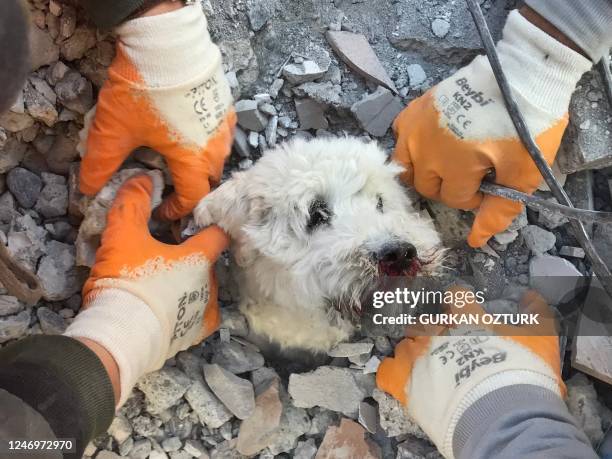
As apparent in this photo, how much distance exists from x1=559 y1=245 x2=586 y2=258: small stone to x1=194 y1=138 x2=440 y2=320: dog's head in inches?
24.0

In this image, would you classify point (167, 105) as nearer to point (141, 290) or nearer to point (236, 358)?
point (141, 290)

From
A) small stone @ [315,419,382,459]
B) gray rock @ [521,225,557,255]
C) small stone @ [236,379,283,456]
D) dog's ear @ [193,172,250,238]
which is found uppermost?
dog's ear @ [193,172,250,238]

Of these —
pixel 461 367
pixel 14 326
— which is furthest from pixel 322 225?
pixel 14 326

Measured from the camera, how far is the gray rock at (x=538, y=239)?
204 cm

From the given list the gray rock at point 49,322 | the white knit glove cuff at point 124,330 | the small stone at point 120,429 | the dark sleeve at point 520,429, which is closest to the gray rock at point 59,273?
the gray rock at point 49,322

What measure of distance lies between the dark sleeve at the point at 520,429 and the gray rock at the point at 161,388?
2.78 feet

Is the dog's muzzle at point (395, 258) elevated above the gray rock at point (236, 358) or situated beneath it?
elevated above

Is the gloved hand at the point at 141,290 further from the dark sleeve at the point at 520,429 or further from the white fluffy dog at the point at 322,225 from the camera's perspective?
the dark sleeve at the point at 520,429

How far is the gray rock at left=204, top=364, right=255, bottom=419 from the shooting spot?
73.4 inches

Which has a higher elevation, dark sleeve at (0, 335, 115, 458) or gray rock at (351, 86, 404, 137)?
gray rock at (351, 86, 404, 137)

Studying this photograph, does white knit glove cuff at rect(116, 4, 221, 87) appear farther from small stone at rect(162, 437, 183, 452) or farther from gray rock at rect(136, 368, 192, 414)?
small stone at rect(162, 437, 183, 452)

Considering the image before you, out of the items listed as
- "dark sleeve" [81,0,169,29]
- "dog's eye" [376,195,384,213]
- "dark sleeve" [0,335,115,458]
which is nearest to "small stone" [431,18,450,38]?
"dog's eye" [376,195,384,213]

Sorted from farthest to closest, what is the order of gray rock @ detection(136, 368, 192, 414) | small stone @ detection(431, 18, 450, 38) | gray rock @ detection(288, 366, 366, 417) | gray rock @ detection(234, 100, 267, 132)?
small stone @ detection(431, 18, 450, 38), gray rock @ detection(234, 100, 267, 132), gray rock @ detection(288, 366, 366, 417), gray rock @ detection(136, 368, 192, 414)

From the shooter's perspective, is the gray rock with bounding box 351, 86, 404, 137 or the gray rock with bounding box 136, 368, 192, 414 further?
the gray rock with bounding box 351, 86, 404, 137
